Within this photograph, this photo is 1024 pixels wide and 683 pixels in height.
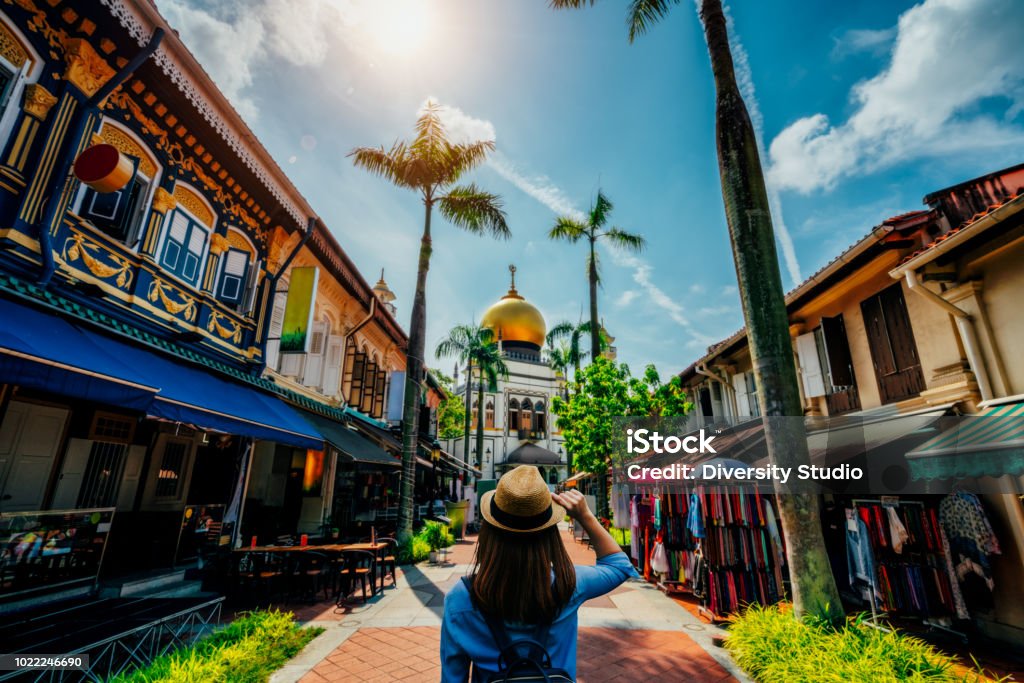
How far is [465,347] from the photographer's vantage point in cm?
2447

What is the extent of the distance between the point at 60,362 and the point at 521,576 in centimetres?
482

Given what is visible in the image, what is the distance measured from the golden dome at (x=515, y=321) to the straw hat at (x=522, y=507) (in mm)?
34585

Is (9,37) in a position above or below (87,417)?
above

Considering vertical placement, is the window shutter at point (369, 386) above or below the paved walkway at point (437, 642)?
above

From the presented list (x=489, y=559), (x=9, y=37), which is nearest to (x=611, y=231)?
(x=9, y=37)

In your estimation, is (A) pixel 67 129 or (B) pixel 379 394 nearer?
(A) pixel 67 129

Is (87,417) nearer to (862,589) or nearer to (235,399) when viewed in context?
(235,399)

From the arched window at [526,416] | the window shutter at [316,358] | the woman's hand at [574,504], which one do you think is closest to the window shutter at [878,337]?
the woman's hand at [574,504]

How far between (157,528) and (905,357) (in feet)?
45.0

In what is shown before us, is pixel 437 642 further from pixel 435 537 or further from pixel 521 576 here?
pixel 435 537

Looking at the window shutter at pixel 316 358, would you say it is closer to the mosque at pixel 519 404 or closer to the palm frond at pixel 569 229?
the palm frond at pixel 569 229

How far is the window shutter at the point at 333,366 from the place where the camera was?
480 inches

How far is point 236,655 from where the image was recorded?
4008mm

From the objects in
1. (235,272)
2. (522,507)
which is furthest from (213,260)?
(522,507)
